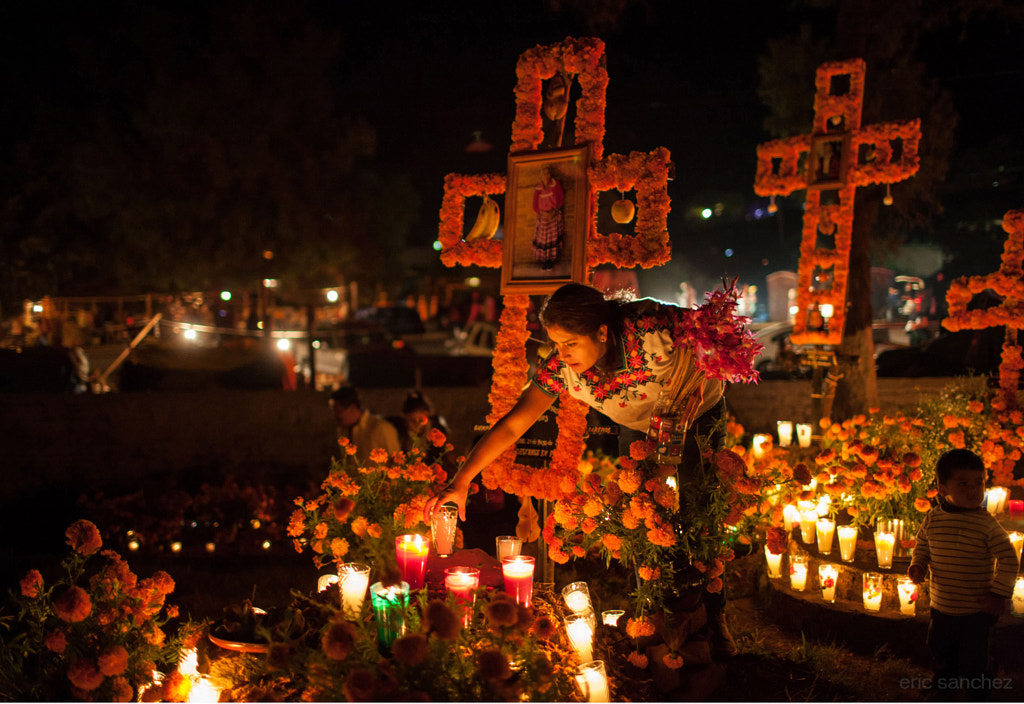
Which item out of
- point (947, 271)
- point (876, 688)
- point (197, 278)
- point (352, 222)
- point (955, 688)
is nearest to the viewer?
point (955, 688)

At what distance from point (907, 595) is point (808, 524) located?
77 cm

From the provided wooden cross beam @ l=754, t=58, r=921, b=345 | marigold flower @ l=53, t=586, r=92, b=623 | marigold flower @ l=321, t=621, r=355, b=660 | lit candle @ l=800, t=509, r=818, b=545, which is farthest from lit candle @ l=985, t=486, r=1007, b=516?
marigold flower @ l=53, t=586, r=92, b=623

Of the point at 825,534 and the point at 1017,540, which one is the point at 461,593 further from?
the point at 1017,540

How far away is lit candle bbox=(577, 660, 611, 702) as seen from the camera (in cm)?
256

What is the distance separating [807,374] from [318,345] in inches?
430

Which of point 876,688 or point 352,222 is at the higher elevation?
point 352,222

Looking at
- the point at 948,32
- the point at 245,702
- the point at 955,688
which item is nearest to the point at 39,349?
the point at 245,702

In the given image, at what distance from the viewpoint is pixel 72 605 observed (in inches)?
92.9

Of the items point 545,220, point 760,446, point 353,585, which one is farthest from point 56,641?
point 760,446

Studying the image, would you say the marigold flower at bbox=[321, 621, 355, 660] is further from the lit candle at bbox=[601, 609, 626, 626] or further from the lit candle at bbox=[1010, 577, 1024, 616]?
the lit candle at bbox=[1010, 577, 1024, 616]

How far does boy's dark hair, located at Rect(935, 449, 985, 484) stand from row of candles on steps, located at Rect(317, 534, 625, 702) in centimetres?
154

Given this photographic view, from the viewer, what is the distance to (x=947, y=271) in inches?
955

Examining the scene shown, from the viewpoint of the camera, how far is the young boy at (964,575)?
10.0 feet

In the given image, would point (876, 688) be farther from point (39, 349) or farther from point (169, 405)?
point (39, 349)
